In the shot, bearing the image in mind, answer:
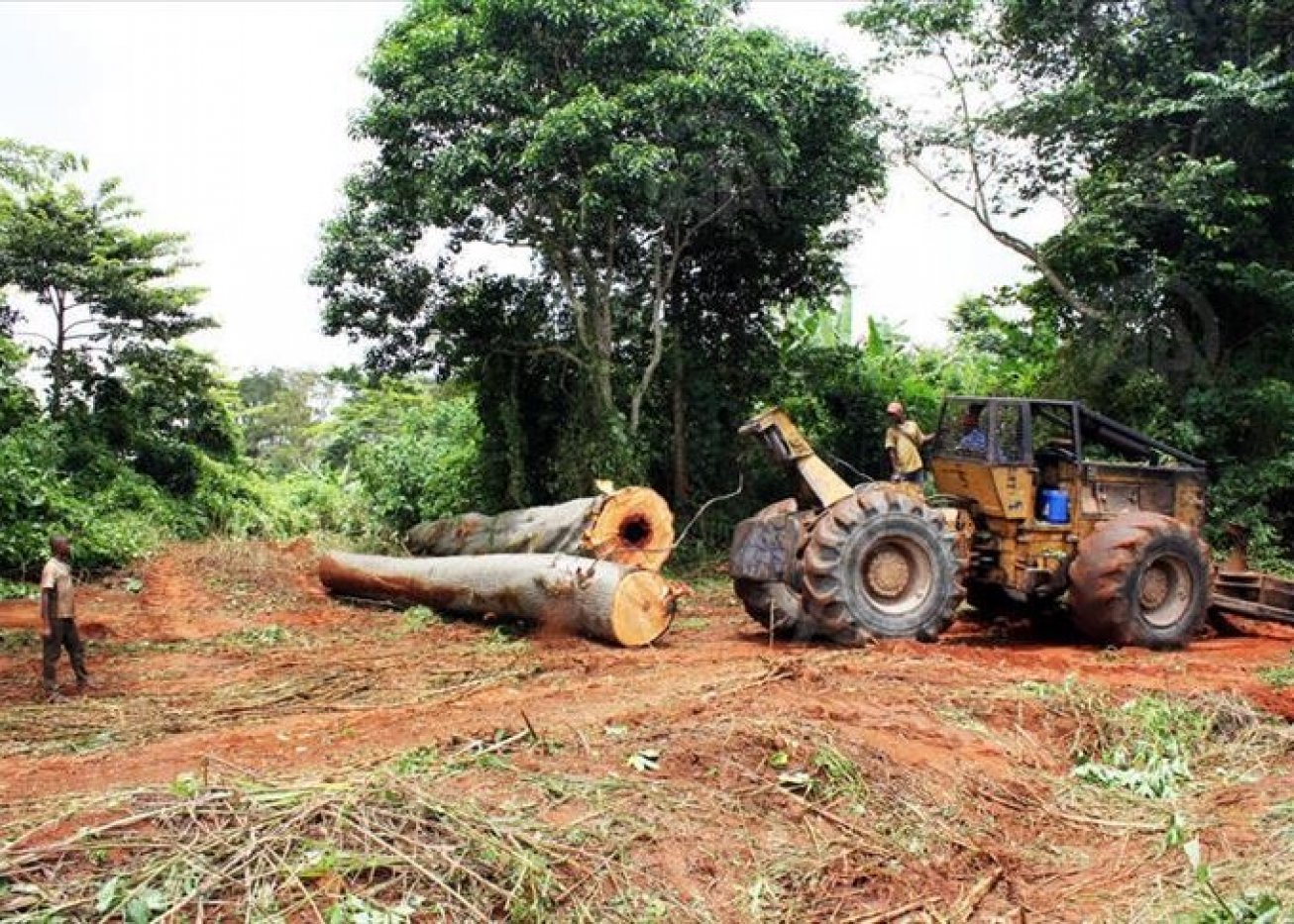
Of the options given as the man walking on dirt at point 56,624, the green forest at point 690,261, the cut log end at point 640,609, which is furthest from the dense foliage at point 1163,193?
the man walking on dirt at point 56,624

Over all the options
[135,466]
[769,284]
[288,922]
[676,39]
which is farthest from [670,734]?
[135,466]

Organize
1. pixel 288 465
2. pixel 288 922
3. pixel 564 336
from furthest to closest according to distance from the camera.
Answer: pixel 288 465 → pixel 564 336 → pixel 288 922

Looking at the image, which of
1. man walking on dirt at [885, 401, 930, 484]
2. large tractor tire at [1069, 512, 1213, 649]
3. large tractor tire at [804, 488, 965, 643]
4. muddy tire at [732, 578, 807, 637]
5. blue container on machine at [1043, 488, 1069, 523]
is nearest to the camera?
large tractor tire at [804, 488, 965, 643]

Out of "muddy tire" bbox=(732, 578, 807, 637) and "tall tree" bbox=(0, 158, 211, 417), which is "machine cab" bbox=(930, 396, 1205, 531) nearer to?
"muddy tire" bbox=(732, 578, 807, 637)

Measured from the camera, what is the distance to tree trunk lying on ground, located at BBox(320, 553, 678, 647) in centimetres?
976

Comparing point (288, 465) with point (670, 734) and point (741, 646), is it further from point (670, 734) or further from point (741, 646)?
point (670, 734)

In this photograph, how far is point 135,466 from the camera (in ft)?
66.3

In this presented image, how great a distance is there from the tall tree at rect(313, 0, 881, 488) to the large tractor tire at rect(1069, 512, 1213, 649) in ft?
22.2

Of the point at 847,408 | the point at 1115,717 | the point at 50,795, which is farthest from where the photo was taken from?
the point at 847,408

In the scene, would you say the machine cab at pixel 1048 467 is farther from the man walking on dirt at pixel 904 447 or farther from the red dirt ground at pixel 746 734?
the red dirt ground at pixel 746 734

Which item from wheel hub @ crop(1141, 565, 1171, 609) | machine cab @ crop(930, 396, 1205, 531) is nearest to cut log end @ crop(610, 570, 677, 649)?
machine cab @ crop(930, 396, 1205, 531)

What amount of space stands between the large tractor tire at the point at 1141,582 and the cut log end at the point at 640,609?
11.5ft

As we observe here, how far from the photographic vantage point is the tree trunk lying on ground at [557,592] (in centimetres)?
976

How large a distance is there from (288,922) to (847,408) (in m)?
16.1
